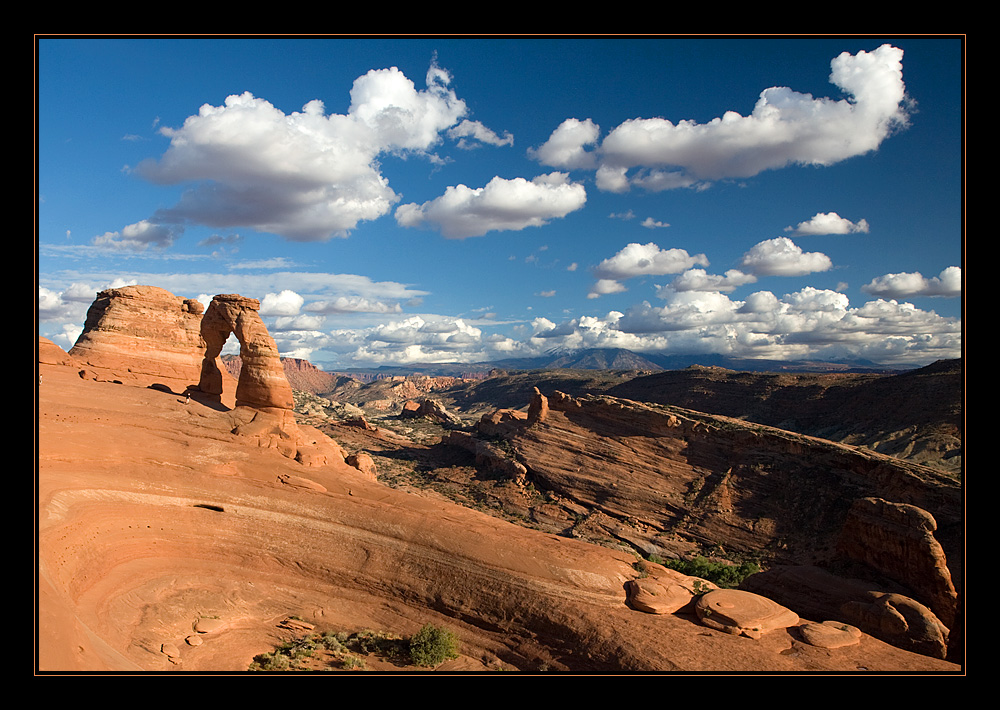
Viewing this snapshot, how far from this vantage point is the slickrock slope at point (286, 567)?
41.7 ft

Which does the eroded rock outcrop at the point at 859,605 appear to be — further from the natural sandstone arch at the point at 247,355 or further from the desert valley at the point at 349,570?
the natural sandstone arch at the point at 247,355

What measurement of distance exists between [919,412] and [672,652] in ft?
220

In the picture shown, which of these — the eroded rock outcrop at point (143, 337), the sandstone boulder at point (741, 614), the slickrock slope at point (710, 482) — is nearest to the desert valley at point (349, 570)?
the sandstone boulder at point (741, 614)

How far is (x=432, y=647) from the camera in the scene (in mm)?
14070

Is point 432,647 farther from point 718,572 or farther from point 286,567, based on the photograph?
point 718,572

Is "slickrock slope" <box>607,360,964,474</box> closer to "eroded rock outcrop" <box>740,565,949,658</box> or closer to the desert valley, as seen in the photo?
the desert valley

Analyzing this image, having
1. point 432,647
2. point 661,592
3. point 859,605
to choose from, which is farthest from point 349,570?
point 859,605

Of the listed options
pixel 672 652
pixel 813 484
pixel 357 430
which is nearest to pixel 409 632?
pixel 672 652

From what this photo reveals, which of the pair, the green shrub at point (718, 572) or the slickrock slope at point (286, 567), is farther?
the green shrub at point (718, 572)

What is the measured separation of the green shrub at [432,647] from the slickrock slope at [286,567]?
59 centimetres

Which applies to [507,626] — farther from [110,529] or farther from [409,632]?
[110,529]

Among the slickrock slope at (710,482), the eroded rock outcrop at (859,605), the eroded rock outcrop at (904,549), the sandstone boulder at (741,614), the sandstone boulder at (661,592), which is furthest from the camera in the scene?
the slickrock slope at (710,482)

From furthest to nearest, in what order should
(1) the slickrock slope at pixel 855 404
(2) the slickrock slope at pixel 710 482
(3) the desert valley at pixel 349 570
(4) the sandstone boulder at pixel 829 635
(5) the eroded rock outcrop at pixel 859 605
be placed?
(1) the slickrock slope at pixel 855 404 < (2) the slickrock slope at pixel 710 482 < (5) the eroded rock outcrop at pixel 859 605 < (3) the desert valley at pixel 349 570 < (4) the sandstone boulder at pixel 829 635

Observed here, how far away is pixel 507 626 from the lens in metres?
14.6
